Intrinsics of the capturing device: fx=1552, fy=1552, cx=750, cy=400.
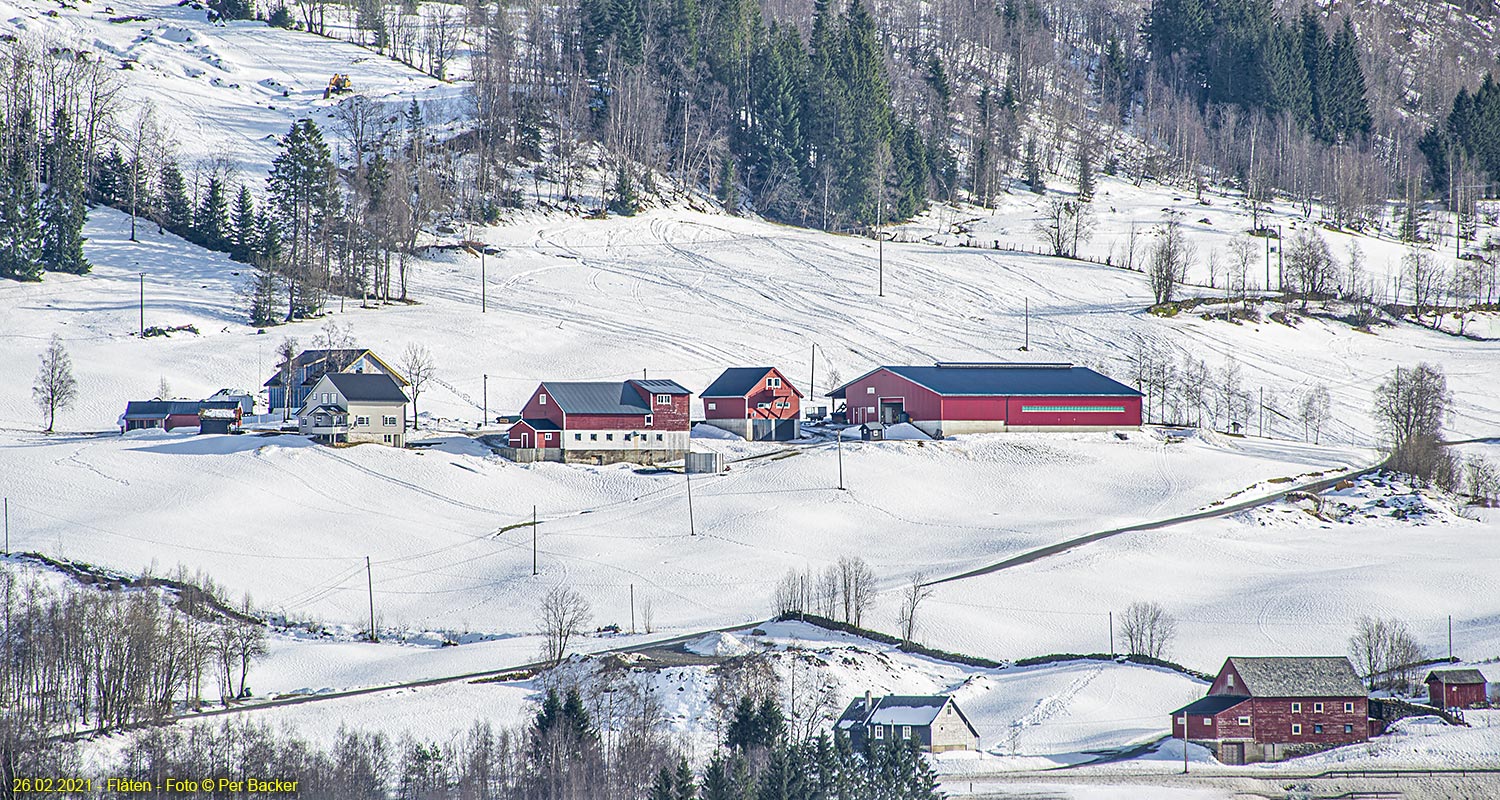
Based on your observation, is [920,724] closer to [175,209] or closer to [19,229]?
[19,229]

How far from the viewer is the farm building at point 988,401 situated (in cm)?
8300

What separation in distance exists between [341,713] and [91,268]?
231ft

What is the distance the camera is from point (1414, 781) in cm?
4134

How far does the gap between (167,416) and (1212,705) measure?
178ft

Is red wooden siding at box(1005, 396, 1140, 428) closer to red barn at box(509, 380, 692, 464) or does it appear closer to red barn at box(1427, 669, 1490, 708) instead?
red barn at box(509, 380, 692, 464)

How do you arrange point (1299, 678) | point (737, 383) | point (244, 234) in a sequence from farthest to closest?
point (244, 234)
point (737, 383)
point (1299, 678)

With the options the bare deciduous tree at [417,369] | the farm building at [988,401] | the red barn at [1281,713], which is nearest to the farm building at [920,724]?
the red barn at [1281,713]

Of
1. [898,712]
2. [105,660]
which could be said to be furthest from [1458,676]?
[105,660]

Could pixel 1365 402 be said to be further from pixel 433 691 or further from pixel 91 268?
pixel 91 268

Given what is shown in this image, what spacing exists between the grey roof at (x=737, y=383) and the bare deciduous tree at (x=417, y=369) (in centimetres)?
1534

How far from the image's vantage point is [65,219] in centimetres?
10475

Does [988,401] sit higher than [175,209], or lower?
lower

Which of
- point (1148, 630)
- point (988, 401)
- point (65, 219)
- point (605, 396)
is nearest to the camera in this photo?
point (1148, 630)

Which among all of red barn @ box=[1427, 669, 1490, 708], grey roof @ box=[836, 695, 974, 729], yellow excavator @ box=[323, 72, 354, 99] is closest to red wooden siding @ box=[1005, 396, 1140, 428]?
red barn @ box=[1427, 669, 1490, 708]
